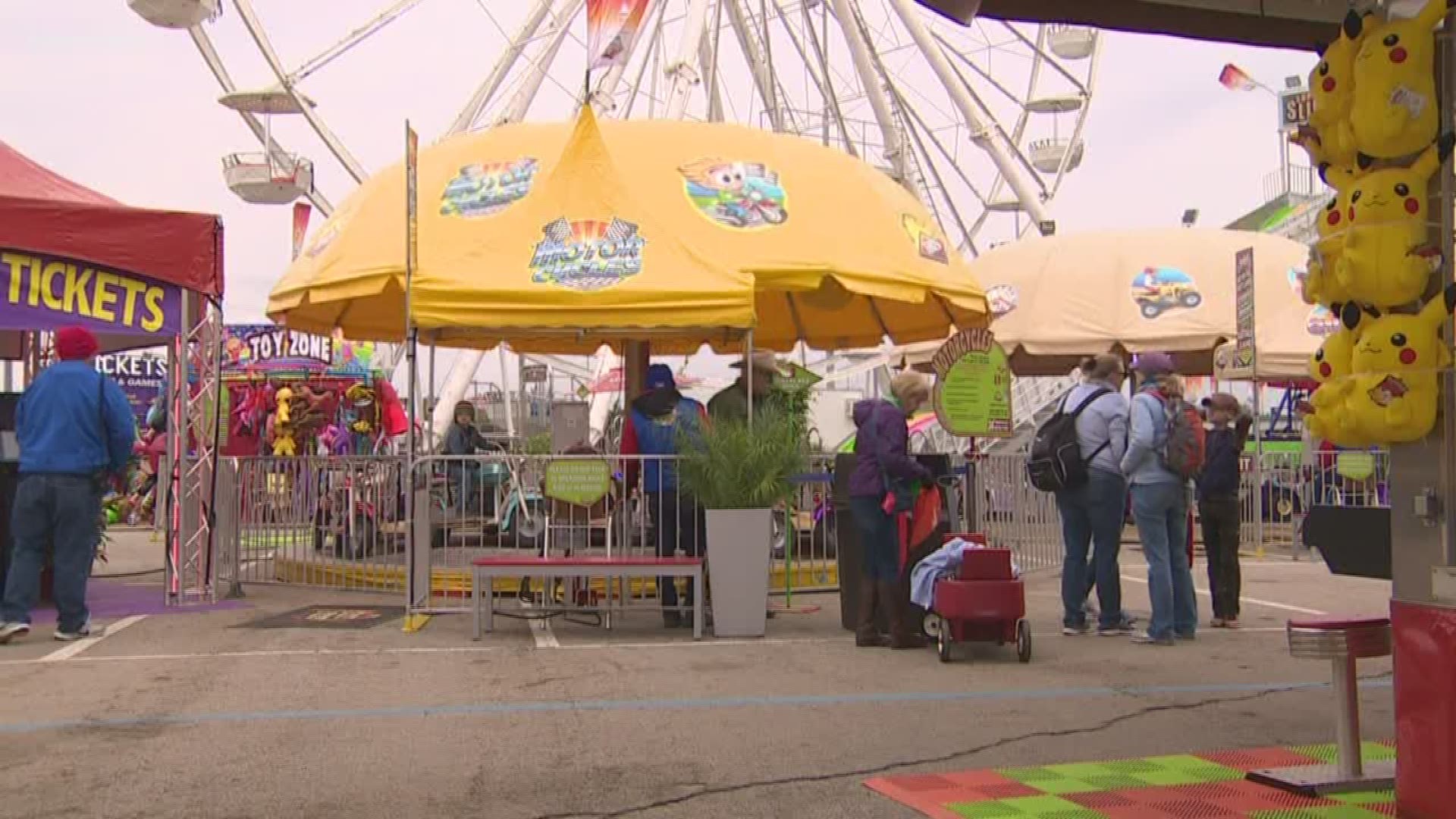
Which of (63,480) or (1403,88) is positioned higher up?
(1403,88)

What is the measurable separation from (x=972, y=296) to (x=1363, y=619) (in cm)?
816

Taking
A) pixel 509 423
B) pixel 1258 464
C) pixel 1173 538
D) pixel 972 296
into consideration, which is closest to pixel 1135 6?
pixel 1173 538

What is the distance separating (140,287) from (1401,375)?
924 cm

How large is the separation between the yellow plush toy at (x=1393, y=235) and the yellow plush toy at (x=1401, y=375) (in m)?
0.10

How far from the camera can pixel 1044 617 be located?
1091cm

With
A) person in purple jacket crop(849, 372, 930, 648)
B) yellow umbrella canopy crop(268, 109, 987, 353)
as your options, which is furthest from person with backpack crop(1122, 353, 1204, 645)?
yellow umbrella canopy crop(268, 109, 987, 353)

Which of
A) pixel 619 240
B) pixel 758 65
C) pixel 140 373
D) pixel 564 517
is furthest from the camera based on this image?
pixel 758 65

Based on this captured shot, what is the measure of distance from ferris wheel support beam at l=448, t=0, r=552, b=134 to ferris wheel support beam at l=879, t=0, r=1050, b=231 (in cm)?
884

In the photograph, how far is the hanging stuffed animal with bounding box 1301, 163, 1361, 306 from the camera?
16.3ft

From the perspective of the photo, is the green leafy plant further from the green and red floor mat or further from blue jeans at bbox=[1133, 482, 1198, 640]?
the green and red floor mat

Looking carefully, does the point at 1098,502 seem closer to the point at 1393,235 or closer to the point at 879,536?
the point at 879,536

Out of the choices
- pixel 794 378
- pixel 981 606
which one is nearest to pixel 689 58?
pixel 794 378

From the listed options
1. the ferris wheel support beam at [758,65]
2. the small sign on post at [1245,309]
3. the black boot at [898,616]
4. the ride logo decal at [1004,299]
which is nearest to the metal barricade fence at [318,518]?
the black boot at [898,616]

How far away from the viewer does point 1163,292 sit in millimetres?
19703
